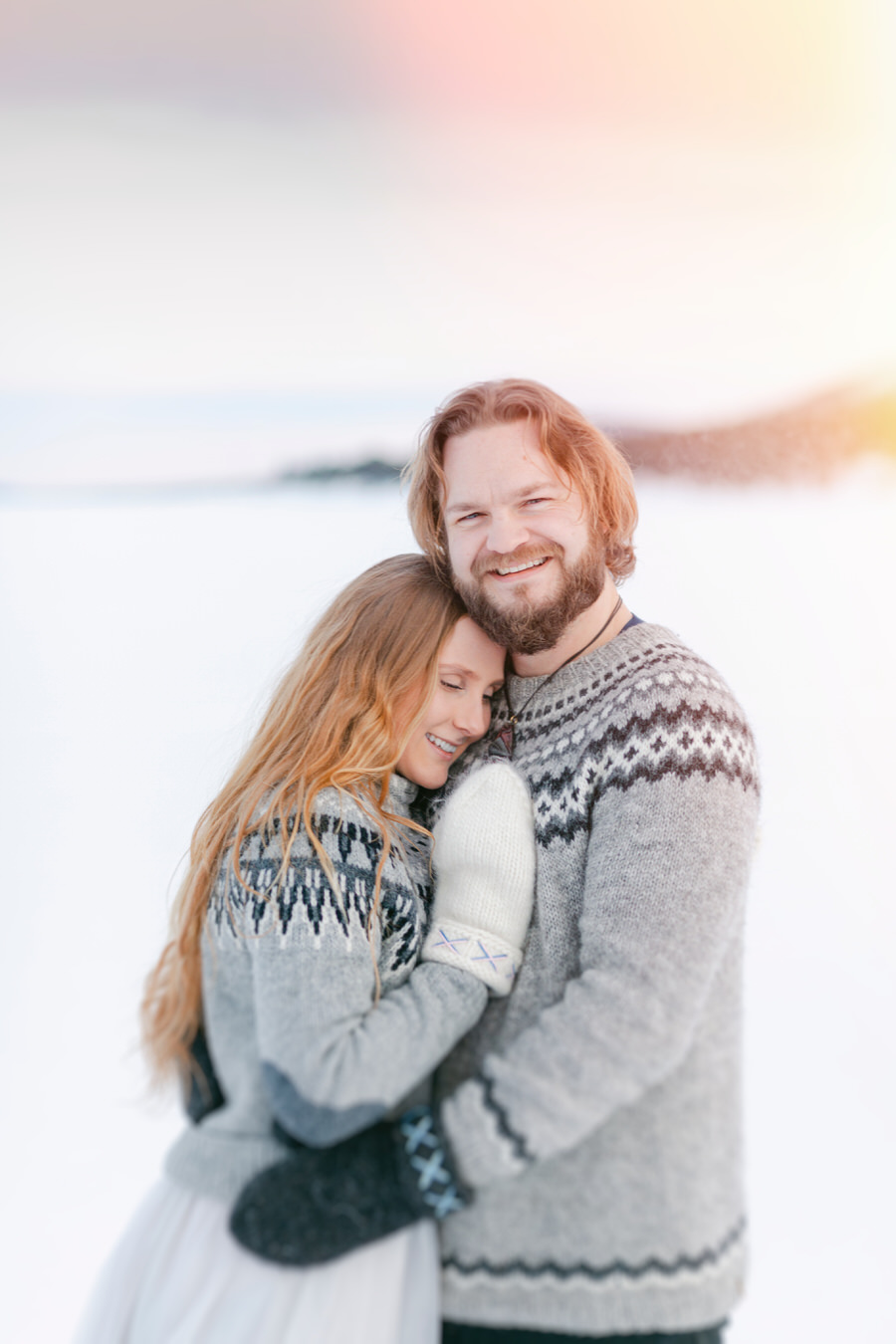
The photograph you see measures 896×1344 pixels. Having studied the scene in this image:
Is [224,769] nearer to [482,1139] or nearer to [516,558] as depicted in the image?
[516,558]

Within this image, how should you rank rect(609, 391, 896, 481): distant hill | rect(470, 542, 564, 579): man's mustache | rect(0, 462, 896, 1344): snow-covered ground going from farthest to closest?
rect(609, 391, 896, 481): distant hill
rect(0, 462, 896, 1344): snow-covered ground
rect(470, 542, 564, 579): man's mustache

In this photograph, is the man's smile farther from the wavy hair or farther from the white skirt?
the white skirt

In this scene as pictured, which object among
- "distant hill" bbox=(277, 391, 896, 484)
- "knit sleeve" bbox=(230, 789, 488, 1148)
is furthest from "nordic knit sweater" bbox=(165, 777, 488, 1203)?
"distant hill" bbox=(277, 391, 896, 484)

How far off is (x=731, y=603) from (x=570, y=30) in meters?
1.29

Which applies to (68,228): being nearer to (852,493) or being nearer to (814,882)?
(852,493)

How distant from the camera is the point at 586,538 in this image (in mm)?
1464

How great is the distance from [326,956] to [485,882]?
230 millimetres

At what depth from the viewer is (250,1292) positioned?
42.2 inches

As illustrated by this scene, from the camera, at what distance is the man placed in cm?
105

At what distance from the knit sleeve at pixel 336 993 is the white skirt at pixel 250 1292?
0.50 ft

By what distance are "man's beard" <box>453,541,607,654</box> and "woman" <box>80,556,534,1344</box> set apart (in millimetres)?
54

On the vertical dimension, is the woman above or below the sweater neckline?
below

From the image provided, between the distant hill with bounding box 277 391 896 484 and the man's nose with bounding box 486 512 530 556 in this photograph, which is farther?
the distant hill with bounding box 277 391 896 484

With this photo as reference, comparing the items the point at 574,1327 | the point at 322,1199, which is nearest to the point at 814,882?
the point at 574,1327
